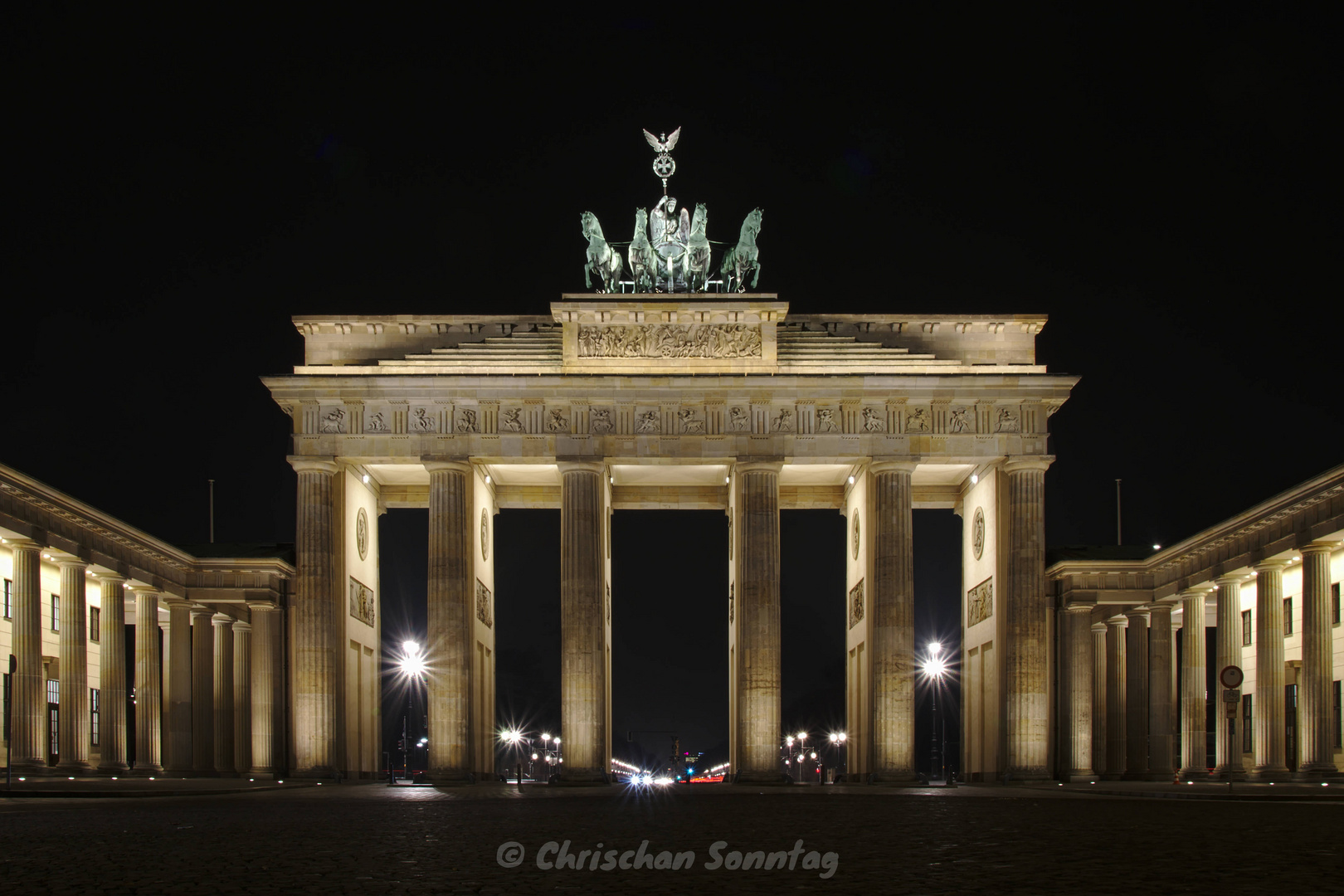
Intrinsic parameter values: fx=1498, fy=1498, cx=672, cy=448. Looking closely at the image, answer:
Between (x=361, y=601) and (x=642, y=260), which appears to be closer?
(x=642, y=260)

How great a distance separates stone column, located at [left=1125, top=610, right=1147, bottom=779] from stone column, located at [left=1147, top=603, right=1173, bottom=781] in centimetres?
19

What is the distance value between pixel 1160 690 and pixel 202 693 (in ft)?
111

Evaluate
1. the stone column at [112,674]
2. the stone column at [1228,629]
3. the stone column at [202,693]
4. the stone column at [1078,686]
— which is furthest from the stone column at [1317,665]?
the stone column at [202,693]

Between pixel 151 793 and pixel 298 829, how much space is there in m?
14.3

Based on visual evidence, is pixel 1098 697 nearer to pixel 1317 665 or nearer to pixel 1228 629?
pixel 1228 629

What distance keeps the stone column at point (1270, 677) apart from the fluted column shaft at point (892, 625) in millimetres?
11287

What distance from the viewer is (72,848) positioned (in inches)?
603

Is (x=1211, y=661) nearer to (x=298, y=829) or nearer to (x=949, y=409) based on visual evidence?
(x=949, y=409)

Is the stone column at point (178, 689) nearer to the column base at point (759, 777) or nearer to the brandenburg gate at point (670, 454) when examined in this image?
the brandenburg gate at point (670, 454)

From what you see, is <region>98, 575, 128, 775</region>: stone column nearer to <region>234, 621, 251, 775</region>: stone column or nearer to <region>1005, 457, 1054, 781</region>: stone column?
<region>234, 621, 251, 775</region>: stone column

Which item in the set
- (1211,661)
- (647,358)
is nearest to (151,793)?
(647,358)

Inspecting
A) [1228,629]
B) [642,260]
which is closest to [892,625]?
[1228,629]

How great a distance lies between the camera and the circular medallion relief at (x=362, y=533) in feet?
180

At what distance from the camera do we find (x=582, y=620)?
51.6 m
